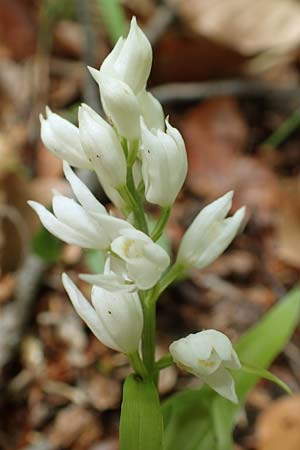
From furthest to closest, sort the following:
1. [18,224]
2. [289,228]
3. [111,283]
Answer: [289,228] → [18,224] → [111,283]

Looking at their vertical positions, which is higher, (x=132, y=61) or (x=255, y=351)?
(x=132, y=61)

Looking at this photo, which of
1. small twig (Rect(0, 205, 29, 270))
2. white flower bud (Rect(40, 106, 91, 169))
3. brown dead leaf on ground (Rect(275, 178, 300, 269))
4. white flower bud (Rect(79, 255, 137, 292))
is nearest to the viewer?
white flower bud (Rect(79, 255, 137, 292))

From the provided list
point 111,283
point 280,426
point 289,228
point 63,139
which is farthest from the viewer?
point 289,228

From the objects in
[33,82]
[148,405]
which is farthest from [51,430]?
[33,82]

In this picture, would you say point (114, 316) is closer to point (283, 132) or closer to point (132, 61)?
point (132, 61)

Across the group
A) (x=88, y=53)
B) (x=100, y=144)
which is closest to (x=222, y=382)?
(x=100, y=144)

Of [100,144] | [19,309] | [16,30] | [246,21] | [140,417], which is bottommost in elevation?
[16,30]

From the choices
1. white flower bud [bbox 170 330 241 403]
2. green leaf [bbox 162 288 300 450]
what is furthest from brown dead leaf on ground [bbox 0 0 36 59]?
white flower bud [bbox 170 330 241 403]

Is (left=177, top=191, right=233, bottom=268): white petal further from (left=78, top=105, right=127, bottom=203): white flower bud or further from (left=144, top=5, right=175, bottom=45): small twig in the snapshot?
(left=144, top=5, right=175, bottom=45): small twig
